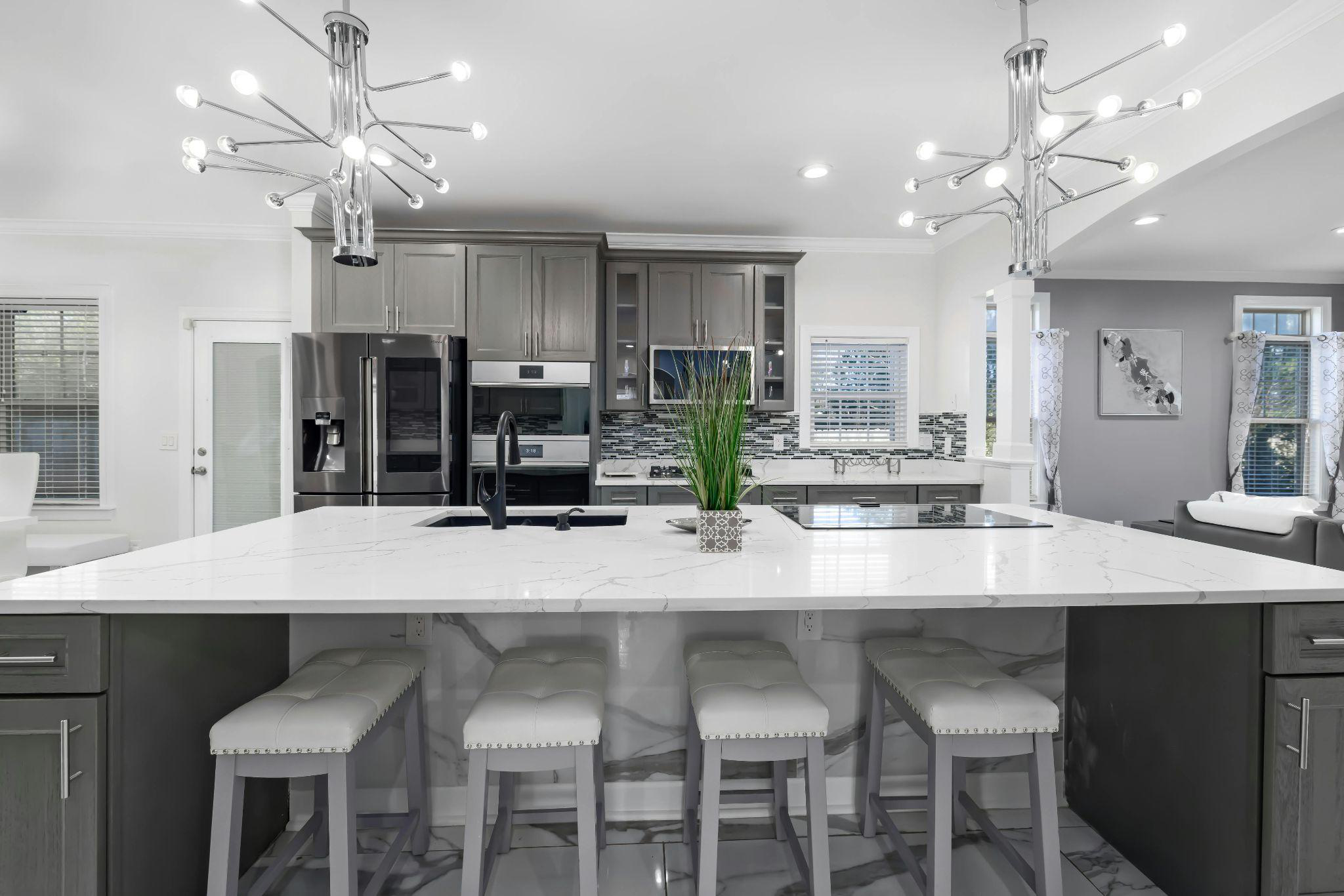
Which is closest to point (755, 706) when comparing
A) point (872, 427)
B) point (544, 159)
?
point (544, 159)

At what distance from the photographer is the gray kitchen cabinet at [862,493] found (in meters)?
4.36

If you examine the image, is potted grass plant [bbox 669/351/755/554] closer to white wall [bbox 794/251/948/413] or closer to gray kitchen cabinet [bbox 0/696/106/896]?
gray kitchen cabinet [bbox 0/696/106/896]

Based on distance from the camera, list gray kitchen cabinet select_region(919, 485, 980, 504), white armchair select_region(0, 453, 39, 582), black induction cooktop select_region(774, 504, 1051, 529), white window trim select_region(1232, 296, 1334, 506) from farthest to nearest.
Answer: white window trim select_region(1232, 296, 1334, 506) < gray kitchen cabinet select_region(919, 485, 980, 504) < white armchair select_region(0, 453, 39, 582) < black induction cooktop select_region(774, 504, 1051, 529)

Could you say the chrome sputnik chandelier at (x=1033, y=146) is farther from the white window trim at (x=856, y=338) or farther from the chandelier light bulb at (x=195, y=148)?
the white window trim at (x=856, y=338)

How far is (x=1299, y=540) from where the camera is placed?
3168 mm

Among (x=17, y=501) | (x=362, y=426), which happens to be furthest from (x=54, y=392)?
(x=362, y=426)

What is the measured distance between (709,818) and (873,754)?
688mm

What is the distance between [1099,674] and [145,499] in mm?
5556

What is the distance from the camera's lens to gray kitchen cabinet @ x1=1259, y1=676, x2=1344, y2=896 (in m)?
1.31

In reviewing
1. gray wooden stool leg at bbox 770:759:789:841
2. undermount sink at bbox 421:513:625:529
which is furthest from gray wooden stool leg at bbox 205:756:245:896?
gray wooden stool leg at bbox 770:759:789:841

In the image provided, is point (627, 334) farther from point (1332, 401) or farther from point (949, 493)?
point (1332, 401)

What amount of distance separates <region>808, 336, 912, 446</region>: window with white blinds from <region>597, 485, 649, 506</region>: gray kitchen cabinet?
4.81 ft

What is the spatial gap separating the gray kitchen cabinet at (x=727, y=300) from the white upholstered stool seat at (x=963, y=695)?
3.04 meters

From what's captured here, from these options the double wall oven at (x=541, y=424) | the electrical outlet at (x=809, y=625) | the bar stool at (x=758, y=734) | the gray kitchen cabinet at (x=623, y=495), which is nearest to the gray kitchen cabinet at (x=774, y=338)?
the gray kitchen cabinet at (x=623, y=495)
